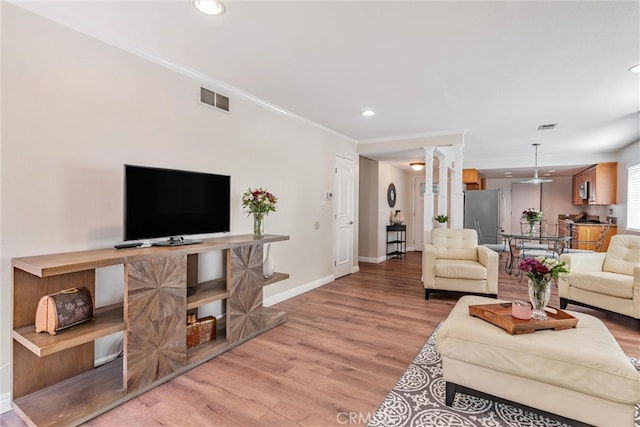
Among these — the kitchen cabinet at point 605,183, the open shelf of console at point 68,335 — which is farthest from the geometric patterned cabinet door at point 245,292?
the kitchen cabinet at point 605,183

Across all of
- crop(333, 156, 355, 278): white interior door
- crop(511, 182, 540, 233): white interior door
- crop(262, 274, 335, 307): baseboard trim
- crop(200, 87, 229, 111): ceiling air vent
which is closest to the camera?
crop(200, 87, 229, 111): ceiling air vent

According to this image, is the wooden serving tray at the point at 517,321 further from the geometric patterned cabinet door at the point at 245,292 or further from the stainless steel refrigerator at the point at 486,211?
the stainless steel refrigerator at the point at 486,211

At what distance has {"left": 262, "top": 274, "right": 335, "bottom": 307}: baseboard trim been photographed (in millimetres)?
3853

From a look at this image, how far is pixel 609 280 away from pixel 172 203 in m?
4.30

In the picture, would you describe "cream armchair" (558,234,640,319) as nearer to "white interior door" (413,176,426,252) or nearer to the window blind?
the window blind

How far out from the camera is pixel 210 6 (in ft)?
6.32

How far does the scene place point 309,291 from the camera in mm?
4504

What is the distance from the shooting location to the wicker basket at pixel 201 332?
8.40 feet

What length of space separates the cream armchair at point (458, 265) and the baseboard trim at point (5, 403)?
3932 mm

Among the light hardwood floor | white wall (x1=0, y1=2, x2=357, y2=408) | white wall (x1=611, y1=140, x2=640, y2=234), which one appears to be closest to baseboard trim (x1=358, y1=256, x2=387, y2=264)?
the light hardwood floor

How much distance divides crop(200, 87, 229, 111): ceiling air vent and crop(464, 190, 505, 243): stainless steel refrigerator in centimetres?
643

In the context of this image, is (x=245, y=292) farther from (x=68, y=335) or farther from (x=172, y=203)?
(x=68, y=335)

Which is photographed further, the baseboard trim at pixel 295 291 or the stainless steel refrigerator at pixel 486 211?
the stainless steel refrigerator at pixel 486 211

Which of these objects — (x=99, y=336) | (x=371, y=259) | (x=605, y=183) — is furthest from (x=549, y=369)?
(x=605, y=183)
